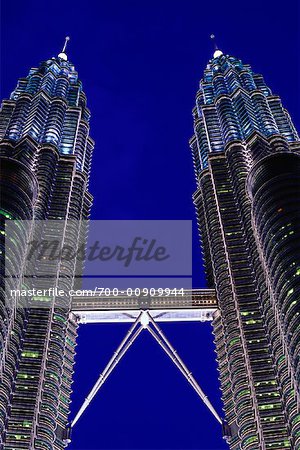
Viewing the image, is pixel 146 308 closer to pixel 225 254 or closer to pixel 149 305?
pixel 149 305

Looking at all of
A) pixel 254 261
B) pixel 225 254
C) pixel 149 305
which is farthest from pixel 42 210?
pixel 254 261

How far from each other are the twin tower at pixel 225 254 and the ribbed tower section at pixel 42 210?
0.19 metres

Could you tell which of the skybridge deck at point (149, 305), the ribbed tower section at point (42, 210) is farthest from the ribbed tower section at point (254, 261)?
the ribbed tower section at point (42, 210)

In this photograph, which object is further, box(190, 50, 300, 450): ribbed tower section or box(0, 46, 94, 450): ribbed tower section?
box(0, 46, 94, 450): ribbed tower section

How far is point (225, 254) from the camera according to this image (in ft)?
365

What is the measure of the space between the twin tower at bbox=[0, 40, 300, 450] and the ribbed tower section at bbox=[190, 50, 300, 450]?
183mm

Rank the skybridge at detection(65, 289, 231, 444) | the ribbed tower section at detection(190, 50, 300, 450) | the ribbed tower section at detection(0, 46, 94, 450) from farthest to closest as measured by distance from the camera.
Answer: the skybridge at detection(65, 289, 231, 444) → the ribbed tower section at detection(0, 46, 94, 450) → the ribbed tower section at detection(190, 50, 300, 450)

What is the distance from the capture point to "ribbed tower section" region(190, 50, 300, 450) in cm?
8600

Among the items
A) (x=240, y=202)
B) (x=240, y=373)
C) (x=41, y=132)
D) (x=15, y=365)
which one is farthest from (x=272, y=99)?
(x=15, y=365)

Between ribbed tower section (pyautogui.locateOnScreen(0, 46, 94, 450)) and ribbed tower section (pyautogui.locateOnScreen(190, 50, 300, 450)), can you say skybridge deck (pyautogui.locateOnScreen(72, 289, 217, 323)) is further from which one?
ribbed tower section (pyautogui.locateOnScreen(0, 46, 94, 450))

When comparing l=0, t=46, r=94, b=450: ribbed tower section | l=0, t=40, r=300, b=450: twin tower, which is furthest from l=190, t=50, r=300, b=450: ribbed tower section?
l=0, t=46, r=94, b=450: ribbed tower section

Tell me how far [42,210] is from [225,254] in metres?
32.5

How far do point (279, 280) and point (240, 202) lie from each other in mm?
32101

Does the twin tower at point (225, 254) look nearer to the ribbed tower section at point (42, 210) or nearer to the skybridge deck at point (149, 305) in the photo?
the ribbed tower section at point (42, 210)
